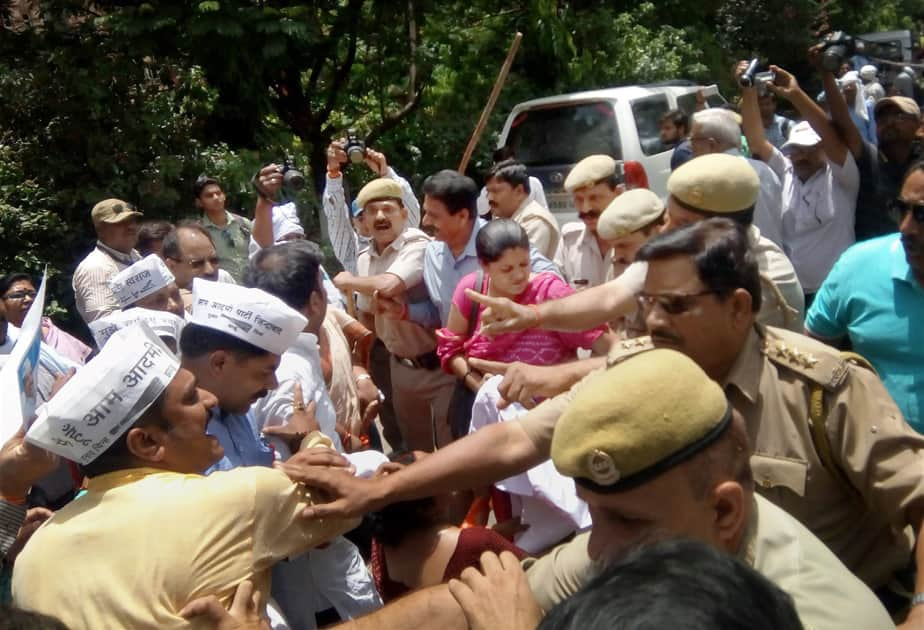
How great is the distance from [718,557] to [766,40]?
2357 centimetres

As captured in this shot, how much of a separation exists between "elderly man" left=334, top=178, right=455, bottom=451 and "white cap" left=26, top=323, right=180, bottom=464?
3040mm

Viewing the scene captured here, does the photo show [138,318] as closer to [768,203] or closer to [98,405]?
[98,405]

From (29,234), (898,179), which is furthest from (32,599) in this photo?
(29,234)

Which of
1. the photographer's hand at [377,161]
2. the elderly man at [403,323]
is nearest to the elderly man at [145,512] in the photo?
the elderly man at [403,323]

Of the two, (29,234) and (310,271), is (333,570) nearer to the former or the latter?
(310,271)

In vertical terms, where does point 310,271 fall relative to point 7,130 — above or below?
above

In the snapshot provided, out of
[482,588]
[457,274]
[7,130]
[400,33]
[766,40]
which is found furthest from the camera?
[766,40]

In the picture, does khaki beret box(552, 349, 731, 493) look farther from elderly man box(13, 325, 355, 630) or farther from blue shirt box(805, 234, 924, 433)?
blue shirt box(805, 234, 924, 433)

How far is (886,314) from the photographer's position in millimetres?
3227

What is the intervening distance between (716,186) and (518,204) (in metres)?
3.46

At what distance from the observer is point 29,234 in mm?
9914

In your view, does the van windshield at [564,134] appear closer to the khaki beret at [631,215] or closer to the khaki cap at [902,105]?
the khaki cap at [902,105]

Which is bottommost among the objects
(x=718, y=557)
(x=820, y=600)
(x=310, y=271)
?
(x=310, y=271)

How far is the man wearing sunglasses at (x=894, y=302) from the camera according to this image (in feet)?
10.4
